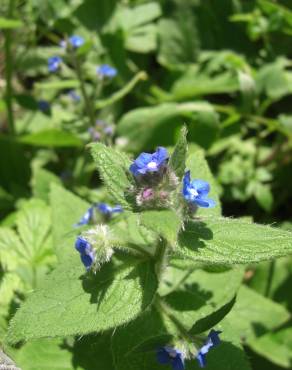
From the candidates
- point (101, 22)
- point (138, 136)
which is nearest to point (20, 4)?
point (101, 22)

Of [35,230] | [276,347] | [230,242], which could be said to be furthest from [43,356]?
[276,347]

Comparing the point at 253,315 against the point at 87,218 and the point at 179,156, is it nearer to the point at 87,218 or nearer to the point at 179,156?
the point at 87,218

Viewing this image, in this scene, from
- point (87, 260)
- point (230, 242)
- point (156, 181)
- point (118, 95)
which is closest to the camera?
point (156, 181)

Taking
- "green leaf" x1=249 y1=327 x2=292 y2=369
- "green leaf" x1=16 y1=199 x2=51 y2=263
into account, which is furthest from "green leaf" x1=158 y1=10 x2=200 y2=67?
"green leaf" x1=249 y1=327 x2=292 y2=369

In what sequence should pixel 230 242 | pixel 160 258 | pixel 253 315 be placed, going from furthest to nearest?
pixel 253 315 < pixel 160 258 < pixel 230 242

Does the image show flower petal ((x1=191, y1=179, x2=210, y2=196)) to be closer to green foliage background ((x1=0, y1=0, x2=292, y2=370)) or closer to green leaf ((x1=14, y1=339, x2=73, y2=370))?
green foliage background ((x1=0, y1=0, x2=292, y2=370))

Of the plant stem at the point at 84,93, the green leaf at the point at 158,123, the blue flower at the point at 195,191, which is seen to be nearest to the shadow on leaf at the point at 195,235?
the blue flower at the point at 195,191

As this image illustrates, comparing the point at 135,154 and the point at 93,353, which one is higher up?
the point at 93,353
